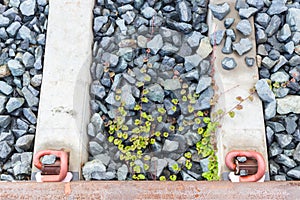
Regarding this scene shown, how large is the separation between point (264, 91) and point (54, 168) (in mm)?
1182

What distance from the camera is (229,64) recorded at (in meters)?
2.41

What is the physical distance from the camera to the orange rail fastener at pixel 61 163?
83.3 inches

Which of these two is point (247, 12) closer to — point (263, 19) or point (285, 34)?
point (263, 19)

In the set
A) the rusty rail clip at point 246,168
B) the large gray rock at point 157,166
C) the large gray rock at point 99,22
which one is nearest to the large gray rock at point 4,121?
the large gray rock at point 99,22

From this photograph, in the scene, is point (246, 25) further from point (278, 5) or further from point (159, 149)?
point (159, 149)

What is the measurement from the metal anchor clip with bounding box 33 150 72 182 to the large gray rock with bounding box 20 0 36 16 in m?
1.02

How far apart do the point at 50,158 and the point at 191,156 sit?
77cm

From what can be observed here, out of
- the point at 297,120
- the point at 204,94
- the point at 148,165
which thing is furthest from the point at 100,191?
the point at 297,120

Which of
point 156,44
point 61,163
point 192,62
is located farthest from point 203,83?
point 61,163

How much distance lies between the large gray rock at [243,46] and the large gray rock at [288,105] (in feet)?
1.11

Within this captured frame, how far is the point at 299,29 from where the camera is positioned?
259 centimetres

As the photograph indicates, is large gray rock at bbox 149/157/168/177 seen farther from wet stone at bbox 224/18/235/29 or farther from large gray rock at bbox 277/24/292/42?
large gray rock at bbox 277/24/292/42

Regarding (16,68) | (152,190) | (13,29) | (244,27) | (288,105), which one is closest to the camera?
(152,190)

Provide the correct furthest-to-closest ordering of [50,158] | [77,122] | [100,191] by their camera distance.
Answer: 1. [77,122]
2. [50,158]
3. [100,191]
